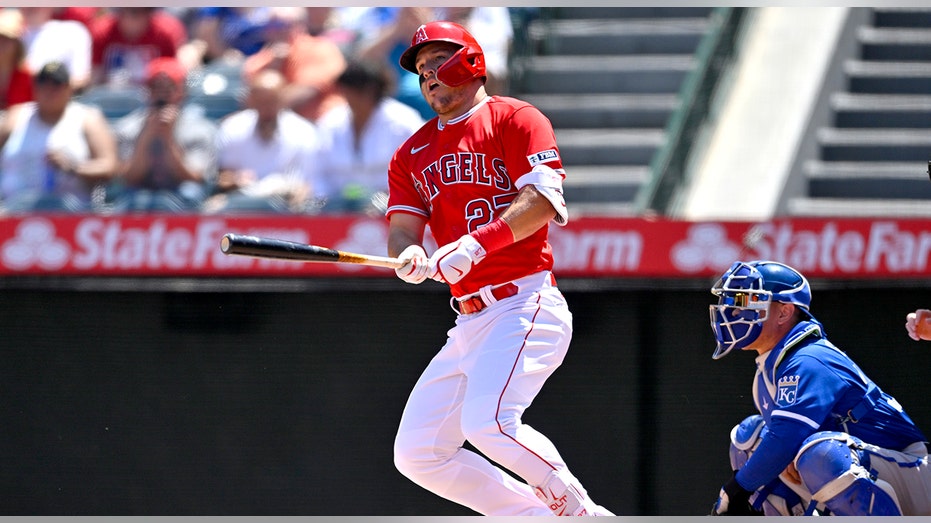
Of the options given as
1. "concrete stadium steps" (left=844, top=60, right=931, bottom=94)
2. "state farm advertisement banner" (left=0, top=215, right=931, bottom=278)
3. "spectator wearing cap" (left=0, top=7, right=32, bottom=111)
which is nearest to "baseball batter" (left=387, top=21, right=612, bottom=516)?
"state farm advertisement banner" (left=0, top=215, right=931, bottom=278)

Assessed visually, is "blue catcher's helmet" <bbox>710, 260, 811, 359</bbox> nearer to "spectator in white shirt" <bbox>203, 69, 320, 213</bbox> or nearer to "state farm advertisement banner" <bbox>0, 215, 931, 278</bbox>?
"state farm advertisement banner" <bbox>0, 215, 931, 278</bbox>

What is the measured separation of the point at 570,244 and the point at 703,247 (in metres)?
0.56

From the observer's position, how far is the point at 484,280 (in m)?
4.09

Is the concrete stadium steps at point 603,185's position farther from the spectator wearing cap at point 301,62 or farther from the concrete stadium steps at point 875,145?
the spectator wearing cap at point 301,62

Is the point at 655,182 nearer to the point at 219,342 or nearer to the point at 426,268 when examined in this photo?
the point at 219,342

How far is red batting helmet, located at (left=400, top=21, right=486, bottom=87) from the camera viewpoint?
4.05 metres

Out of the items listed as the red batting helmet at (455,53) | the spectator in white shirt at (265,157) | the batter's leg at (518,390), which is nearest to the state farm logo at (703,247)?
the batter's leg at (518,390)

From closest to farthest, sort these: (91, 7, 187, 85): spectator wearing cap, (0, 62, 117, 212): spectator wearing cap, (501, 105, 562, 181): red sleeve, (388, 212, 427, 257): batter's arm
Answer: (501, 105, 562, 181): red sleeve
(388, 212, 427, 257): batter's arm
(0, 62, 117, 212): spectator wearing cap
(91, 7, 187, 85): spectator wearing cap

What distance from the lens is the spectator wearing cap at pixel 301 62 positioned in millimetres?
6828

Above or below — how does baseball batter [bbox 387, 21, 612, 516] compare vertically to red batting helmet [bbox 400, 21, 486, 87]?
below

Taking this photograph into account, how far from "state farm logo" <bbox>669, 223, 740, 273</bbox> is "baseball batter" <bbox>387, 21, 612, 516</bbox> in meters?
1.11

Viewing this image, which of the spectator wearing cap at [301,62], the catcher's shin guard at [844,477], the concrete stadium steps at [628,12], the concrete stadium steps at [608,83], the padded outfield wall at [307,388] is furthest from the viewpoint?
the concrete stadium steps at [628,12]

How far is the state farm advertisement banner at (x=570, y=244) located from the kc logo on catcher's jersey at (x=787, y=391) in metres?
1.21

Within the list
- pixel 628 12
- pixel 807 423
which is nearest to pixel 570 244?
pixel 807 423
